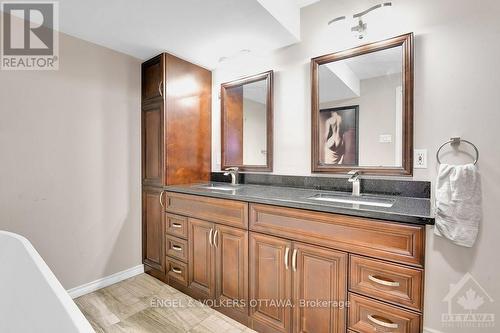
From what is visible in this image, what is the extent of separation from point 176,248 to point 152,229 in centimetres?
43

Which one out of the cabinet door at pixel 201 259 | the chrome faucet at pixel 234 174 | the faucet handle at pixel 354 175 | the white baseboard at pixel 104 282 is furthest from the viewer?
the chrome faucet at pixel 234 174

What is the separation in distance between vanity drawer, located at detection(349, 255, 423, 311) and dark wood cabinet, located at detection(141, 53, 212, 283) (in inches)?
56.3

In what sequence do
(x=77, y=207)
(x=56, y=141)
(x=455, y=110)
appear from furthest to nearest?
(x=77, y=207) < (x=56, y=141) < (x=455, y=110)

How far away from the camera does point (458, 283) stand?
1.35 meters

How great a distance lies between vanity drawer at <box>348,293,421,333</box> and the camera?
1100 millimetres

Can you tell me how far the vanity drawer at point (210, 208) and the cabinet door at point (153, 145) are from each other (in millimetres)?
284

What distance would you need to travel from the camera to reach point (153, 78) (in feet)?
7.64

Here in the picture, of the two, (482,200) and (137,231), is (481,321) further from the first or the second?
(137,231)

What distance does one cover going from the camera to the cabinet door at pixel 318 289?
1.27 meters

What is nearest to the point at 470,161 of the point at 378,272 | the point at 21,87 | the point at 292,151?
the point at 378,272

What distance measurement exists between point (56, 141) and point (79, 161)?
0.22m
